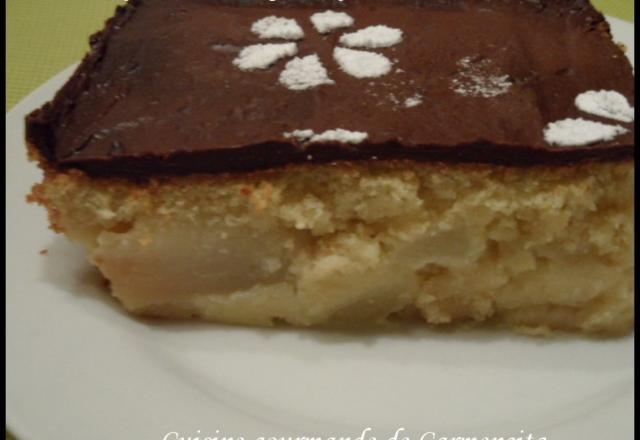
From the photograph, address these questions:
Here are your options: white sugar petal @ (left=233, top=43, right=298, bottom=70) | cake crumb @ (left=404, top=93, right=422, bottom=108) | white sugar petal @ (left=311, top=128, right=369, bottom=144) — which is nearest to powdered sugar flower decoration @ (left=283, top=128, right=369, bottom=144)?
white sugar petal @ (left=311, top=128, right=369, bottom=144)

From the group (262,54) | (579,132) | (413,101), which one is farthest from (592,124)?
(262,54)

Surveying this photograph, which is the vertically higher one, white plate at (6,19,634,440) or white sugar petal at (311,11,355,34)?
white sugar petal at (311,11,355,34)

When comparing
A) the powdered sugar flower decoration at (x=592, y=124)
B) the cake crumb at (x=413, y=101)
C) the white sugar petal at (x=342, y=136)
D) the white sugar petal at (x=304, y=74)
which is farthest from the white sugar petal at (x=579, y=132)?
the white sugar petal at (x=304, y=74)

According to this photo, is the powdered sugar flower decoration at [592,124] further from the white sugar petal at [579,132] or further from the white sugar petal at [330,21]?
the white sugar petal at [330,21]

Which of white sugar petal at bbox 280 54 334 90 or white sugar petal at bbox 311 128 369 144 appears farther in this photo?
white sugar petal at bbox 280 54 334 90

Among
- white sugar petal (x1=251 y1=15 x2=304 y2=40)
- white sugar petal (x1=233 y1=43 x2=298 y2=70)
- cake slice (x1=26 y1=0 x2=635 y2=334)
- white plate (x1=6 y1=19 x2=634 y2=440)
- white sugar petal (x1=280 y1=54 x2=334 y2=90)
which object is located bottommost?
white plate (x1=6 y1=19 x2=634 y2=440)

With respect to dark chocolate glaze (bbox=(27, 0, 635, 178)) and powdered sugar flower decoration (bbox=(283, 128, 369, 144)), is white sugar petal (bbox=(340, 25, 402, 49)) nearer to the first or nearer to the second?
dark chocolate glaze (bbox=(27, 0, 635, 178))

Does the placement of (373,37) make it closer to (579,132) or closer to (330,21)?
(330,21)
